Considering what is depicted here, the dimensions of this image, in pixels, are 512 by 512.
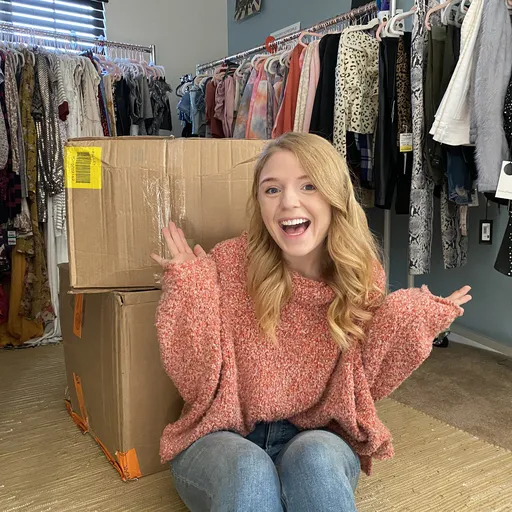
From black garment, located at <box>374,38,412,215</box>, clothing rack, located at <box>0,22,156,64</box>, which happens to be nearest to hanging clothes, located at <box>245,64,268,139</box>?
black garment, located at <box>374,38,412,215</box>

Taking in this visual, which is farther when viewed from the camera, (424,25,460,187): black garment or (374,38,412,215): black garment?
(374,38,412,215): black garment

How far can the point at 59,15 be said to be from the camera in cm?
305

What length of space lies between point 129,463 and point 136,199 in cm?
64

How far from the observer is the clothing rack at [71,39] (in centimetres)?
257

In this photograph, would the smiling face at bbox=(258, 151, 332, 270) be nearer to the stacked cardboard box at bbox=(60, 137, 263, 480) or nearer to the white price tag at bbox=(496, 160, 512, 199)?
the stacked cardboard box at bbox=(60, 137, 263, 480)

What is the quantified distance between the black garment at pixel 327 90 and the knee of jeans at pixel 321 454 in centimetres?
131

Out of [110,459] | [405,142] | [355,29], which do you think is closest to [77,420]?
[110,459]

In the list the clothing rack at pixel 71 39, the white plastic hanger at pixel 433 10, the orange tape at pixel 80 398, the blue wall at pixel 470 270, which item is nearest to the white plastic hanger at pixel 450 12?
the white plastic hanger at pixel 433 10

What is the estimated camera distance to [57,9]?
9.98ft

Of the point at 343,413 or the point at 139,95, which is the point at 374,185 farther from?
the point at 139,95

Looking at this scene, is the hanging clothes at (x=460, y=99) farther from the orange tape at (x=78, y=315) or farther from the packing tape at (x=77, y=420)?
the packing tape at (x=77, y=420)

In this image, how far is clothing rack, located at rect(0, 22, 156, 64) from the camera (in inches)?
101

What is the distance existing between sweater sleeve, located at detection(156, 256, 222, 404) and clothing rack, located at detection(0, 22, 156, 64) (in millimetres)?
2168

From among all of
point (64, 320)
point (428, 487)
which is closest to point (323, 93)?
point (64, 320)
